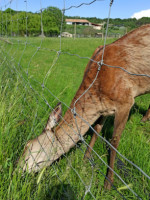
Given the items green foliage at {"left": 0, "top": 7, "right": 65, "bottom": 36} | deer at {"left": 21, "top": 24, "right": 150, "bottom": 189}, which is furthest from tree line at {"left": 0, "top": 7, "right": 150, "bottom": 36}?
deer at {"left": 21, "top": 24, "right": 150, "bottom": 189}

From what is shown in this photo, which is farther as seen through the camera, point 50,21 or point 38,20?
point 38,20

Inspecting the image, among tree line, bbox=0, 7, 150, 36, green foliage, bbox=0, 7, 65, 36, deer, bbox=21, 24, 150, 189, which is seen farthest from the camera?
green foliage, bbox=0, 7, 65, 36

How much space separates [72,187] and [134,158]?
84 cm

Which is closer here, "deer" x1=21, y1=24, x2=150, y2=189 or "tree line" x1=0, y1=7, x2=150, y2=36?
"deer" x1=21, y1=24, x2=150, y2=189

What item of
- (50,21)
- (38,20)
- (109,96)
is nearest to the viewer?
(109,96)

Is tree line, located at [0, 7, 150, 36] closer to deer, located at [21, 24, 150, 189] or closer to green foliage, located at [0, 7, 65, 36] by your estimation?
green foliage, located at [0, 7, 65, 36]

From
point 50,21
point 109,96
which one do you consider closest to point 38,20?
point 50,21

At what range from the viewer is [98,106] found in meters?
2.60

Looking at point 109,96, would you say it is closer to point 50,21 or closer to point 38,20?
point 50,21

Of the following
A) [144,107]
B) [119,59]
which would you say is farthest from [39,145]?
[144,107]

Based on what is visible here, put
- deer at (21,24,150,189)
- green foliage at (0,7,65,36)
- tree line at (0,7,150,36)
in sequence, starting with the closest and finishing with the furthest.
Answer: deer at (21,24,150,189) < tree line at (0,7,150,36) < green foliage at (0,7,65,36)

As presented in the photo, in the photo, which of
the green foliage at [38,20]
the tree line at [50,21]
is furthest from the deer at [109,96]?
the green foliage at [38,20]

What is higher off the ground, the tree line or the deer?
the tree line

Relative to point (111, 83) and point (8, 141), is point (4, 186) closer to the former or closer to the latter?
point (8, 141)
